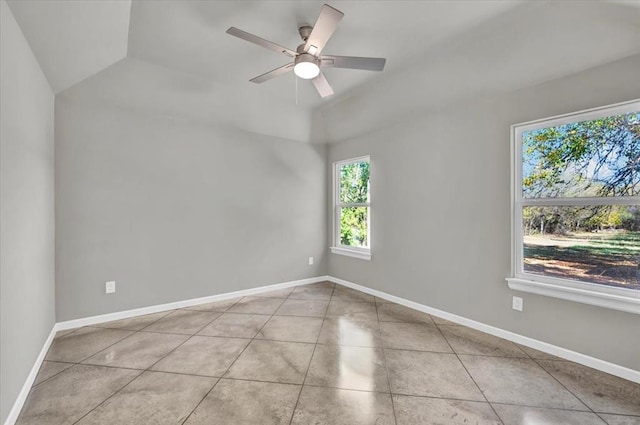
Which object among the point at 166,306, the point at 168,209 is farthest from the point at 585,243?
the point at 166,306

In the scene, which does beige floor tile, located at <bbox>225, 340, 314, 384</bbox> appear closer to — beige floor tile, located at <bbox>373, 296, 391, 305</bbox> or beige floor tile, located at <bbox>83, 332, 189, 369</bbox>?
beige floor tile, located at <bbox>83, 332, 189, 369</bbox>

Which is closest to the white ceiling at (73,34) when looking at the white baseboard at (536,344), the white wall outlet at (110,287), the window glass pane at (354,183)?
the white wall outlet at (110,287)

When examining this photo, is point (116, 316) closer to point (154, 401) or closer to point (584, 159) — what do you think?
point (154, 401)

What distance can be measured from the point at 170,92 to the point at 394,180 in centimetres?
294

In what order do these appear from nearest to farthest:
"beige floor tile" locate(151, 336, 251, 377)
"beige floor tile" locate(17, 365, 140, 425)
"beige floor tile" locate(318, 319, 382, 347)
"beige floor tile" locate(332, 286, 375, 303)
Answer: "beige floor tile" locate(17, 365, 140, 425) < "beige floor tile" locate(151, 336, 251, 377) < "beige floor tile" locate(318, 319, 382, 347) < "beige floor tile" locate(332, 286, 375, 303)

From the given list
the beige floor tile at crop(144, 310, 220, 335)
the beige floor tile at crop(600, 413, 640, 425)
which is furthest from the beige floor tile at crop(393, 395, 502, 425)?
the beige floor tile at crop(144, 310, 220, 335)

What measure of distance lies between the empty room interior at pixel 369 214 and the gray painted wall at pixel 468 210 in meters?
0.02

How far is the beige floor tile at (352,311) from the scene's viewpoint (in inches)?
133

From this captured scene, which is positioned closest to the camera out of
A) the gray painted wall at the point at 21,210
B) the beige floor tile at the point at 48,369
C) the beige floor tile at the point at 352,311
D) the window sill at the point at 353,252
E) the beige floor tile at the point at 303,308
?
the gray painted wall at the point at 21,210

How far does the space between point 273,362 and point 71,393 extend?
1381 millimetres

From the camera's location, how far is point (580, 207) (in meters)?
2.43

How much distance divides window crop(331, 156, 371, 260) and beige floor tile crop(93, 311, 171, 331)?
2.76 metres

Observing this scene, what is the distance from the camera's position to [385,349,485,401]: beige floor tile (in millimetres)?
1992

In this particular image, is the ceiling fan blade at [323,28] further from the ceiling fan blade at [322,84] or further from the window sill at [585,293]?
the window sill at [585,293]
